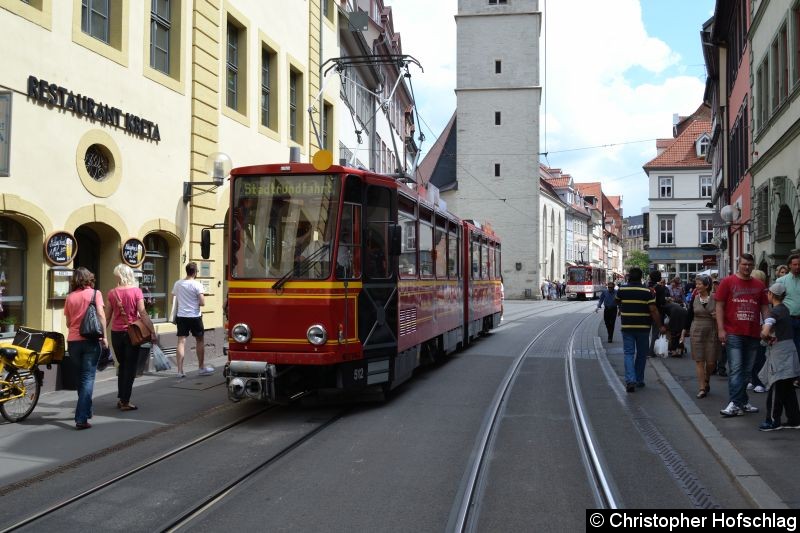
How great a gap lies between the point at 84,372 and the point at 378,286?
11.6 ft

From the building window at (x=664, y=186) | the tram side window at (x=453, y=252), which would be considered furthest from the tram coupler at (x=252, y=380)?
the building window at (x=664, y=186)

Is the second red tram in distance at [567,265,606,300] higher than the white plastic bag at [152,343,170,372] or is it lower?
higher

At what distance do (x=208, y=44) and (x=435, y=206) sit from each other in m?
6.11

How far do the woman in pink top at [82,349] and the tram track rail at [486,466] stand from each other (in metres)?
4.22

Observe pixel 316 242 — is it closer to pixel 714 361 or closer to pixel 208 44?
pixel 714 361

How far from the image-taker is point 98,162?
483 inches

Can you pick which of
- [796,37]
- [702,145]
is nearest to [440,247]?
[796,37]

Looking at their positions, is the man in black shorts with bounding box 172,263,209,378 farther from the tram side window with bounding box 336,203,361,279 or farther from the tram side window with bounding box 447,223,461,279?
the tram side window with bounding box 447,223,461,279

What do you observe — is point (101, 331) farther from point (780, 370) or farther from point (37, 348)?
point (780, 370)

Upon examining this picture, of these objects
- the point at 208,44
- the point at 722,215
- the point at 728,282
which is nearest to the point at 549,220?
the point at 722,215

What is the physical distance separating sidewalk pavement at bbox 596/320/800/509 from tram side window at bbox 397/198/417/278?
156 inches

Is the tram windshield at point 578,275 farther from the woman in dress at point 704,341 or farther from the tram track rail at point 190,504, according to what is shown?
the tram track rail at point 190,504

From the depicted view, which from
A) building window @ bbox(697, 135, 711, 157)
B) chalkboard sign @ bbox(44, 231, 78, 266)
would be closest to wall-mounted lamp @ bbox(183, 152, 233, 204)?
chalkboard sign @ bbox(44, 231, 78, 266)

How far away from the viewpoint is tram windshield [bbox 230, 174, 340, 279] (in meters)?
9.15
